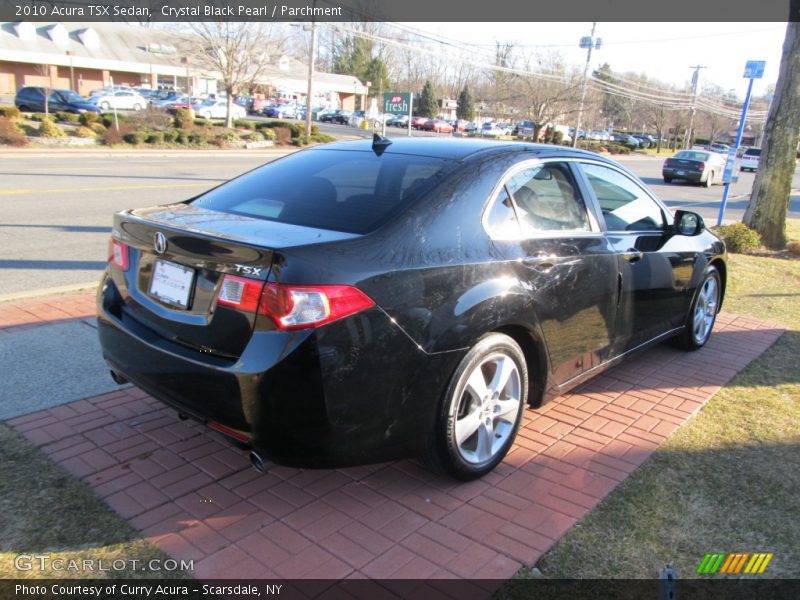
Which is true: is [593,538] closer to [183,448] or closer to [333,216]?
[333,216]

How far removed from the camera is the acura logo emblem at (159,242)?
3004mm

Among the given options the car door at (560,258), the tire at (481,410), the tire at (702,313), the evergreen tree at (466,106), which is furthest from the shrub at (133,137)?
the evergreen tree at (466,106)

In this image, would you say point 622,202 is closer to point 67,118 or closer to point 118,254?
point 118,254

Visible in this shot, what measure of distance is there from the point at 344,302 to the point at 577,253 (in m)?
1.76

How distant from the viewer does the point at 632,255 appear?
436cm

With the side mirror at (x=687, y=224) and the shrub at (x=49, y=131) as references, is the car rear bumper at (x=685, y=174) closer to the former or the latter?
the shrub at (x=49, y=131)

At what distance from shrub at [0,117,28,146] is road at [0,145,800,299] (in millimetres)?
1494

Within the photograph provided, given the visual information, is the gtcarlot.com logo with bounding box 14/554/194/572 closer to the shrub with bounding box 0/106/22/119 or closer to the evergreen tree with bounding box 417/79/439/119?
the shrub with bounding box 0/106/22/119

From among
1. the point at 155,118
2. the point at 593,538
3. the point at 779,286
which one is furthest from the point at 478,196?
the point at 155,118

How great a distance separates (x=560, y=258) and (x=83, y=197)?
11.3m

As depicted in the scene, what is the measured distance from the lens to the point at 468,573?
2.72 m

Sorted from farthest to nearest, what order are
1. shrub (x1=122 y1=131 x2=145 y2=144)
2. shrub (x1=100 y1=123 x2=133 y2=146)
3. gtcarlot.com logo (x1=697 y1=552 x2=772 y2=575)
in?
1. shrub (x1=122 y1=131 x2=145 y2=144)
2. shrub (x1=100 y1=123 x2=133 y2=146)
3. gtcarlot.com logo (x1=697 y1=552 x2=772 y2=575)

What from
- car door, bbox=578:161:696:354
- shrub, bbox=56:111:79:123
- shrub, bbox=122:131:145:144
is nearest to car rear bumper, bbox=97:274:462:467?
car door, bbox=578:161:696:354

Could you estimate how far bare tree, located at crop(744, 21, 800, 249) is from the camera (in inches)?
413
